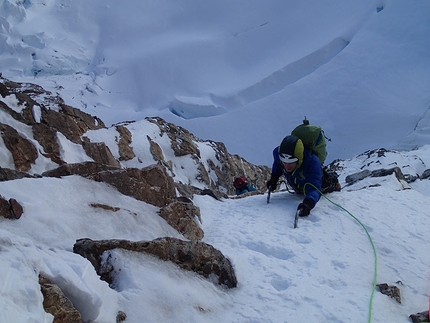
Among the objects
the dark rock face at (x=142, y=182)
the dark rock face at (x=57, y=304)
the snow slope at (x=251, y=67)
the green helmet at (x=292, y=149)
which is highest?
the snow slope at (x=251, y=67)

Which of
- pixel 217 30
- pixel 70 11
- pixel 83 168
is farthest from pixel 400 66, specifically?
pixel 70 11

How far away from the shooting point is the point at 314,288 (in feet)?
12.2

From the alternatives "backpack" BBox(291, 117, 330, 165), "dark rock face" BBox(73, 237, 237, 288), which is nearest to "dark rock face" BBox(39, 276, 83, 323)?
"dark rock face" BBox(73, 237, 237, 288)

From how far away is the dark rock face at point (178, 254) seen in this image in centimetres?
312

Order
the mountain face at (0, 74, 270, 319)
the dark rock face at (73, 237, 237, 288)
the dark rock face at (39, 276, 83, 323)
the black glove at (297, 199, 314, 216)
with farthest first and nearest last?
the black glove at (297, 199, 314, 216), the mountain face at (0, 74, 270, 319), the dark rock face at (73, 237, 237, 288), the dark rock face at (39, 276, 83, 323)

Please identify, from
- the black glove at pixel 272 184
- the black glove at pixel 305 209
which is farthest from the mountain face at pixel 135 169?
the black glove at pixel 305 209

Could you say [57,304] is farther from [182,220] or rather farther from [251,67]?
[251,67]

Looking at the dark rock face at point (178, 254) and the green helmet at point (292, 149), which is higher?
the green helmet at point (292, 149)

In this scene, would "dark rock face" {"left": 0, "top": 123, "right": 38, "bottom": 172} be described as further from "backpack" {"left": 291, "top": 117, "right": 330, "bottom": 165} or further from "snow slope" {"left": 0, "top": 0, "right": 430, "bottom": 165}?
"snow slope" {"left": 0, "top": 0, "right": 430, "bottom": 165}

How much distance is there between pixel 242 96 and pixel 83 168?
105 feet

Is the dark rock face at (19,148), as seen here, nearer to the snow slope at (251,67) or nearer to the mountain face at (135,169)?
the mountain face at (135,169)

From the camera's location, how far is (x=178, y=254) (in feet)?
11.8

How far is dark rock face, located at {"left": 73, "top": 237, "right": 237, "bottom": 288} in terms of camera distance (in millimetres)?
3115

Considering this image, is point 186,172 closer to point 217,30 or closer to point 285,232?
point 285,232
